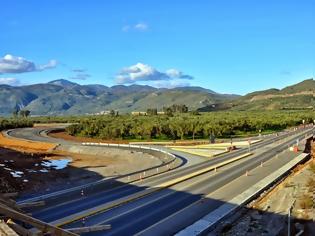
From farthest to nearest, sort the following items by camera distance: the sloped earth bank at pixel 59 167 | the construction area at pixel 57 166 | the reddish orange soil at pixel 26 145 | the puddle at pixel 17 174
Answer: the reddish orange soil at pixel 26 145, the puddle at pixel 17 174, the sloped earth bank at pixel 59 167, the construction area at pixel 57 166

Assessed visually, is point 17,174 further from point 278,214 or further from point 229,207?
point 278,214

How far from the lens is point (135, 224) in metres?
29.0

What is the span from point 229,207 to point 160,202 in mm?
4973

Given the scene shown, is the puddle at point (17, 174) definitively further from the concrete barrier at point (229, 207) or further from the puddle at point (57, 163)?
the concrete barrier at point (229, 207)

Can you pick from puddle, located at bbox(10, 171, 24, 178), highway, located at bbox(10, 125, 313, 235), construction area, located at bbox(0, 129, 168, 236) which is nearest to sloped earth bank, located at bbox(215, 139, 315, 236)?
highway, located at bbox(10, 125, 313, 235)

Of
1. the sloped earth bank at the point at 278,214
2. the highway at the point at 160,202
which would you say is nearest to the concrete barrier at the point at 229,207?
the sloped earth bank at the point at 278,214

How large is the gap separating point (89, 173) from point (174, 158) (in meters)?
12.5

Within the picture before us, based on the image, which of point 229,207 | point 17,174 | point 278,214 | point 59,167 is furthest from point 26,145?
point 278,214

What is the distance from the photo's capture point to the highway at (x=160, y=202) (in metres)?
29.0

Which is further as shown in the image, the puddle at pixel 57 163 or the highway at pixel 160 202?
the puddle at pixel 57 163

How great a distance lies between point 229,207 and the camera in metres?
33.0

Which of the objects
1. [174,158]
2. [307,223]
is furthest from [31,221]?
[174,158]

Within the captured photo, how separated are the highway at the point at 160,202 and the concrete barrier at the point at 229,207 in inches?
29.3

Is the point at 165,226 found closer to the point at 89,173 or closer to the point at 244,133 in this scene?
the point at 89,173
